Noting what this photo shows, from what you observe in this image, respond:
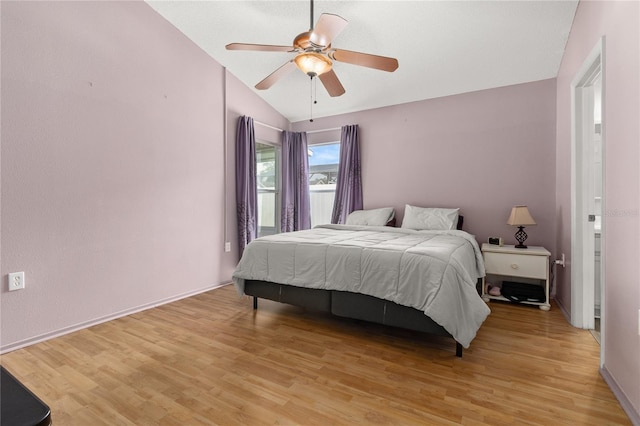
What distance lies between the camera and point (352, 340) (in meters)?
2.21

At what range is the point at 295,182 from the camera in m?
4.72

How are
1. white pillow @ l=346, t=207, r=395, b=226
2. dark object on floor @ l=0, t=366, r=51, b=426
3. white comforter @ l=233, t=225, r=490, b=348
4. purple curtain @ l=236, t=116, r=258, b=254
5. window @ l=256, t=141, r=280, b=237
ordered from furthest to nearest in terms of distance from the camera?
1. window @ l=256, t=141, r=280, b=237
2. purple curtain @ l=236, t=116, r=258, b=254
3. white pillow @ l=346, t=207, r=395, b=226
4. white comforter @ l=233, t=225, r=490, b=348
5. dark object on floor @ l=0, t=366, r=51, b=426

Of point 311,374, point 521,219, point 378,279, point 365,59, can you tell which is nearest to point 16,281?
point 311,374

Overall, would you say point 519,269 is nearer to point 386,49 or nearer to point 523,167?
point 523,167

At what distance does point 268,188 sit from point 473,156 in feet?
9.03

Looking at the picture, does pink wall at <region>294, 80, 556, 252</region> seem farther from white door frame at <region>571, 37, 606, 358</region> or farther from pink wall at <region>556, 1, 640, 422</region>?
pink wall at <region>556, 1, 640, 422</region>

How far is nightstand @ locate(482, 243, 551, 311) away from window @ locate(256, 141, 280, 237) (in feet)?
9.31

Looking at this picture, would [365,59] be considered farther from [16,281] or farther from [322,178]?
[16,281]

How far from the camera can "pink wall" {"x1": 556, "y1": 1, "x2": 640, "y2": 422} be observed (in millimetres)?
1452

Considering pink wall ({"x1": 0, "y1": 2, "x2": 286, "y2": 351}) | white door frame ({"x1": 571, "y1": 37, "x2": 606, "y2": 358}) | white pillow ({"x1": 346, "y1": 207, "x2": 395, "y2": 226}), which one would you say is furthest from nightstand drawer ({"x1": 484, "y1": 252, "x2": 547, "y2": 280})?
pink wall ({"x1": 0, "y1": 2, "x2": 286, "y2": 351})

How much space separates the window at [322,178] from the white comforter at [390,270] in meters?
1.99

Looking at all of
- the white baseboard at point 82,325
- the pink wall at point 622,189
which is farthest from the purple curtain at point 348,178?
the pink wall at point 622,189

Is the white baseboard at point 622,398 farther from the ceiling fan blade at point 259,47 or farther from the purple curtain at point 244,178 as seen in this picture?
the purple curtain at point 244,178

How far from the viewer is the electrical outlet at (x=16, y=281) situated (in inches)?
83.1
